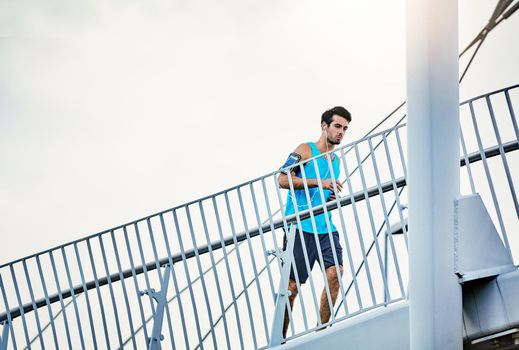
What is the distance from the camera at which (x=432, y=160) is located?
11.2ft

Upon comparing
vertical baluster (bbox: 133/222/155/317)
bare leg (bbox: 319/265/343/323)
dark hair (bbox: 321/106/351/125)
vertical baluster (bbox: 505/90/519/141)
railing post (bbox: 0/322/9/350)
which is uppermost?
dark hair (bbox: 321/106/351/125)

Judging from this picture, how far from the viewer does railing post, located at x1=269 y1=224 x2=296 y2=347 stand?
14.5 feet

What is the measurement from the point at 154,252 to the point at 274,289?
0.80 metres

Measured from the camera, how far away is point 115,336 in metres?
5.21

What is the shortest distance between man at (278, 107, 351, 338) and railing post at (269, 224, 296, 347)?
0.30m

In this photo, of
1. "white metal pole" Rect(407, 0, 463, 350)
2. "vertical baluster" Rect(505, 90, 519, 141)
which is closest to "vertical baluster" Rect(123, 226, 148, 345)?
"white metal pole" Rect(407, 0, 463, 350)

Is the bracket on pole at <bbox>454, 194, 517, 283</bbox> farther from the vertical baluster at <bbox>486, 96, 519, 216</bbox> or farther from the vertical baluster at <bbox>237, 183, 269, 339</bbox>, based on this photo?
the vertical baluster at <bbox>237, 183, 269, 339</bbox>

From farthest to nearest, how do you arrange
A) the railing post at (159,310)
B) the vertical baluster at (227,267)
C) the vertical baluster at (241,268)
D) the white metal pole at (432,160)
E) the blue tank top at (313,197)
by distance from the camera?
1. the blue tank top at (313,197)
2. the railing post at (159,310)
3. the vertical baluster at (227,267)
4. the vertical baluster at (241,268)
5. the white metal pole at (432,160)

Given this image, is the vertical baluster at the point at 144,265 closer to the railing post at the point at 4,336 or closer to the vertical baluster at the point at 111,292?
the vertical baluster at the point at 111,292

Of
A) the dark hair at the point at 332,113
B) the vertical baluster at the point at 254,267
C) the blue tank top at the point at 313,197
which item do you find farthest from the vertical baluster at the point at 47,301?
the dark hair at the point at 332,113

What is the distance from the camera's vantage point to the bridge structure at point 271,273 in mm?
3766

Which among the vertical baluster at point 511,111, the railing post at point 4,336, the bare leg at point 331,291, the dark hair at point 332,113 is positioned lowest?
the bare leg at point 331,291

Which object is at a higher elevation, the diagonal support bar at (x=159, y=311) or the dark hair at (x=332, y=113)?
the dark hair at (x=332, y=113)

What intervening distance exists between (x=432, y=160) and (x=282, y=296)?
1470 mm
